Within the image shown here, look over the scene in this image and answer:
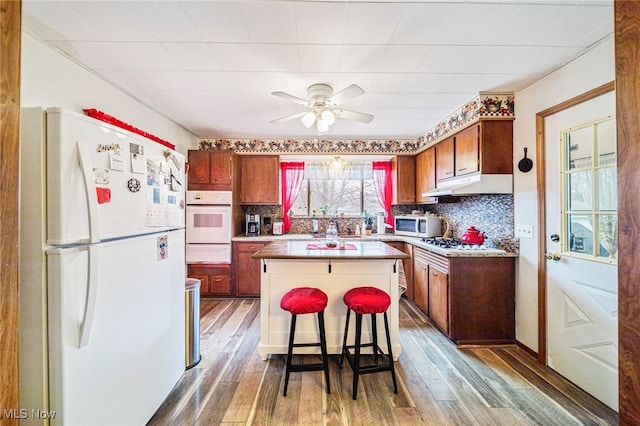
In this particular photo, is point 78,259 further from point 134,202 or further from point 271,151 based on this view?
point 271,151

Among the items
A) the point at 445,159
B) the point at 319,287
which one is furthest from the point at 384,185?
the point at 319,287

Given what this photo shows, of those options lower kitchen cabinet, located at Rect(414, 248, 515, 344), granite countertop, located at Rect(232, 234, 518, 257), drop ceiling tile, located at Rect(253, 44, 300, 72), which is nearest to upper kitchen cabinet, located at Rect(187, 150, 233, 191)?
granite countertop, located at Rect(232, 234, 518, 257)

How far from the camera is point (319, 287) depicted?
2.22 metres

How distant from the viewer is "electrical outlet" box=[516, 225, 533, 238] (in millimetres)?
2248

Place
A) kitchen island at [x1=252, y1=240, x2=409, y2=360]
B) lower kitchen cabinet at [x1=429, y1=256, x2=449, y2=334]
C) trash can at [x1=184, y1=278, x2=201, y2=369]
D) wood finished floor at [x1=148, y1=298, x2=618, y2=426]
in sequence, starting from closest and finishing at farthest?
wood finished floor at [x1=148, y1=298, x2=618, y2=426] < trash can at [x1=184, y1=278, x2=201, y2=369] < kitchen island at [x1=252, y1=240, x2=409, y2=360] < lower kitchen cabinet at [x1=429, y1=256, x2=449, y2=334]

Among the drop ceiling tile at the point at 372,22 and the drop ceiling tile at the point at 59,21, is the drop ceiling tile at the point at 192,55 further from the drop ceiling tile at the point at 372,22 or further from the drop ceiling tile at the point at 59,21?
the drop ceiling tile at the point at 372,22

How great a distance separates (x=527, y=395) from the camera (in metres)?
1.79

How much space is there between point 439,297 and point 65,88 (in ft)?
12.6

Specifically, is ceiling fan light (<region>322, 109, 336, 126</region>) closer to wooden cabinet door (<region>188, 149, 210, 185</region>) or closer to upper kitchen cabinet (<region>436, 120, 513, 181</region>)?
upper kitchen cabinet (<region>436, 120, 513, 181</region>)

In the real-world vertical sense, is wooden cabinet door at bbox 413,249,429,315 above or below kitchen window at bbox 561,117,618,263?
below

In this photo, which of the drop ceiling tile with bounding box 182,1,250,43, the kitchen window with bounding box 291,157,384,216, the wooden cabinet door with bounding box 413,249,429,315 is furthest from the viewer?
the kitchen window with bounding box 291,157,384,216

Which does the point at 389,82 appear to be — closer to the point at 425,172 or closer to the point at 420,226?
the point at 425,172

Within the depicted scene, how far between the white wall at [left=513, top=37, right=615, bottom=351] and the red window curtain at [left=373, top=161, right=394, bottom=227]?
2.11 m

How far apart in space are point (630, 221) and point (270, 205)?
13.4 ft
